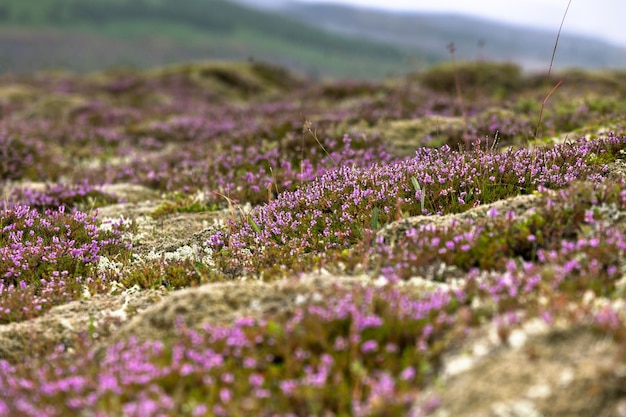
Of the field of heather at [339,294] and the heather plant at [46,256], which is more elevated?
the field of heather at [339,294]

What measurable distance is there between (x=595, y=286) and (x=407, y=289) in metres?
1.21

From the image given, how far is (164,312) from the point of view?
3.63 metres

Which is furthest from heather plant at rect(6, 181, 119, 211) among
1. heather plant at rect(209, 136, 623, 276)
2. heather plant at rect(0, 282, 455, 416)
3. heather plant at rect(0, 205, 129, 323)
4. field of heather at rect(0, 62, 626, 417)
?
heather plant at rect(0, 282, 455, 416)

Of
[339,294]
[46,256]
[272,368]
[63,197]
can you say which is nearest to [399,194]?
[339,294]

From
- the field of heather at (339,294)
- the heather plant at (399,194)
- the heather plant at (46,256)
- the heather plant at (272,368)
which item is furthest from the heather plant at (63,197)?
the heather plant at (272,368)

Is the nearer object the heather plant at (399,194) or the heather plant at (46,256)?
the heather plant at (46,256)

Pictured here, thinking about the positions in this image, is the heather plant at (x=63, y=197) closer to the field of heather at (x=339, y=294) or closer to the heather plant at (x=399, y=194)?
the field of heather at (x=339, y=294)

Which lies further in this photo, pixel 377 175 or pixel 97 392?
pixel 377 175

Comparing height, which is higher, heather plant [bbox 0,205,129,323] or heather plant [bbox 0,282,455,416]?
heather plant [bbox 0,282,455,416]

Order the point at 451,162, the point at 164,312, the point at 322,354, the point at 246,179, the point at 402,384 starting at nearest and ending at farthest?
the point at 402,384, the point at 322,354, the point at 164,312, the point at 451,162, the point at 246,179

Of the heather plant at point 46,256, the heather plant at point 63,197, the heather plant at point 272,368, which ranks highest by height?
the heather plant at point 272,368

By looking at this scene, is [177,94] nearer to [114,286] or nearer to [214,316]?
[114,286]

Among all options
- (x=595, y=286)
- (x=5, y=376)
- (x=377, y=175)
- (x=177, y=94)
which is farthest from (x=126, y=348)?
(x=177, y=94)

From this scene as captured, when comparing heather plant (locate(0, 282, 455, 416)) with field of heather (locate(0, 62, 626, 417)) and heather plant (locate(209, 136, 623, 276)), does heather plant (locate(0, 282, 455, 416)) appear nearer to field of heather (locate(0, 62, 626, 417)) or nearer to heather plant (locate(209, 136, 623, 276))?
field of heather (locate(0, 62, 626, 417))
